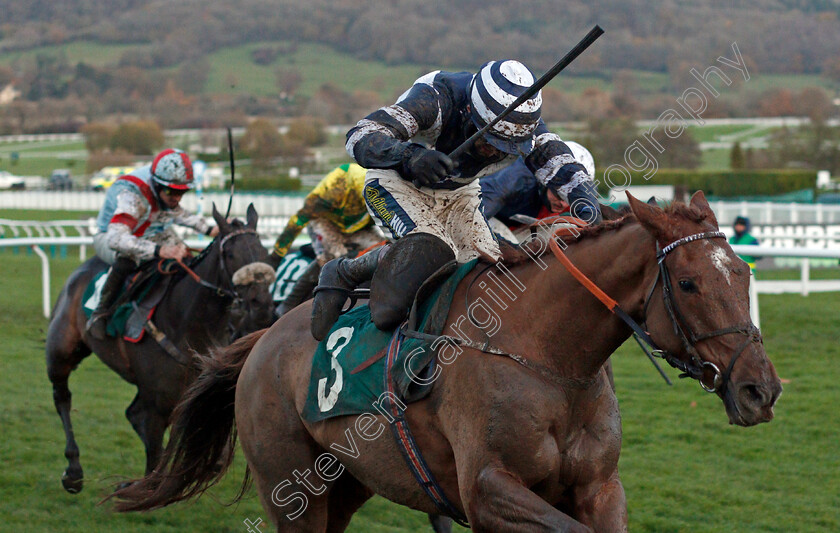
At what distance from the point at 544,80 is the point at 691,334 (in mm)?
836

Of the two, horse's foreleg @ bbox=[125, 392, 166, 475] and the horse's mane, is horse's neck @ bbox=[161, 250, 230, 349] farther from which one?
the horse's mane

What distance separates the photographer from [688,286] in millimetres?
2619

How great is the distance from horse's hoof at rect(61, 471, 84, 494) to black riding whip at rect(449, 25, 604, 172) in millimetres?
A: 3578

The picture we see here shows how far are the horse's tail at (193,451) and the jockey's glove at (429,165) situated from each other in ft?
4.90

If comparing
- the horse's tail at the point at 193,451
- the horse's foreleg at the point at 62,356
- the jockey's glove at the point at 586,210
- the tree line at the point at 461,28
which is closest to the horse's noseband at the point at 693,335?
the jockey's glove at the point at 586,210

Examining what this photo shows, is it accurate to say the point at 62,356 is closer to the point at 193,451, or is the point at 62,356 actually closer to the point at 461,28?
the point at 193,451

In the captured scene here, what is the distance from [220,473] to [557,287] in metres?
2.11

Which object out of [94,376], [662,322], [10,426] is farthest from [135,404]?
[662,322]

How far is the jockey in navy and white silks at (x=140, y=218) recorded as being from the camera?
6195 millimetres

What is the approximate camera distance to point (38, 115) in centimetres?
6831

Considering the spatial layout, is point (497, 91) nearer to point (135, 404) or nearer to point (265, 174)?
point (135, 404)

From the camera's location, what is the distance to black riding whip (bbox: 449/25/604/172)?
2.67 meters

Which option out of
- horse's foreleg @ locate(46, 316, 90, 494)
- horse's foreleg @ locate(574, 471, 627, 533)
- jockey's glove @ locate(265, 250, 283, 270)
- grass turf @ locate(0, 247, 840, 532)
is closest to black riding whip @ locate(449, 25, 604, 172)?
horse's foreleg @ locate(574, 471, 627, 533)

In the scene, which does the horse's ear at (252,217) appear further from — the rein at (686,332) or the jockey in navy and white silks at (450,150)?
the rein at (686,332)
